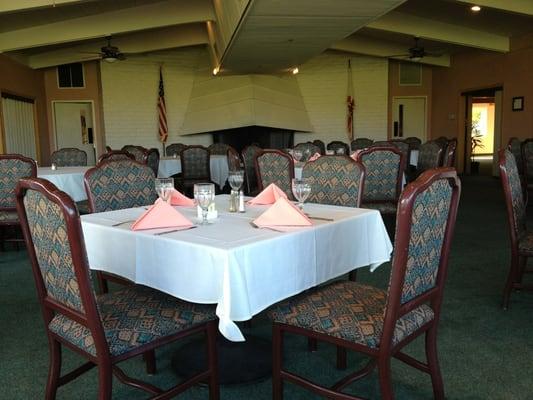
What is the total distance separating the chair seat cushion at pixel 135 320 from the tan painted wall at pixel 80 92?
10.4m

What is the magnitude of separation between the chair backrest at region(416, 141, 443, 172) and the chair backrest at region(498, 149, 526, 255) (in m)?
2.50

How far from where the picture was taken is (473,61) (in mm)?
11477

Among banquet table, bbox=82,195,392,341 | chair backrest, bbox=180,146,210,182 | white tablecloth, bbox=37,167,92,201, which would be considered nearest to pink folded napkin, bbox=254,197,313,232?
banquet table, bbox=82,195,392,341

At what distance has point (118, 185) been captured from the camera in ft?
8.97

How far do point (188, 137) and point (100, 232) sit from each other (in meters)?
10.2

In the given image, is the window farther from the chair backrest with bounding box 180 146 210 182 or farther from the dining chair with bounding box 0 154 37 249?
the dining chair with bounding box 0 154 37 249

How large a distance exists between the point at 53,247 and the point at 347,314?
102 centimetres

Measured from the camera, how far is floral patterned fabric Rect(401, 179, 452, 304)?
1.51 meters

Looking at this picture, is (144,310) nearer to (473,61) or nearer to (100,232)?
(100,232)

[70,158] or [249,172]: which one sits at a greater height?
[70,158]

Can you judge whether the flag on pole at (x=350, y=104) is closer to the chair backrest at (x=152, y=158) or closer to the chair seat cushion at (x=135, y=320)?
the chair backrest at (x=152, y=158)

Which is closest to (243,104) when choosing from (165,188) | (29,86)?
(29,86)

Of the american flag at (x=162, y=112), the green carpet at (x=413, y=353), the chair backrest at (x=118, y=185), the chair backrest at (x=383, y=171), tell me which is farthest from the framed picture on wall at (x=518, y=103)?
the chair backrest at (x=118, y=185)

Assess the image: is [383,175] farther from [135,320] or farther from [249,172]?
[135,320]
